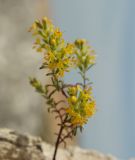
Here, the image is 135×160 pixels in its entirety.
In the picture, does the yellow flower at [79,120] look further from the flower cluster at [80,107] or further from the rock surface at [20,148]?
the rock surface at [20,148]

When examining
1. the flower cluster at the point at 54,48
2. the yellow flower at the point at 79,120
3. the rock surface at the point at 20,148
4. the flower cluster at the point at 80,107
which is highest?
the flower cluster at the point at 54,48

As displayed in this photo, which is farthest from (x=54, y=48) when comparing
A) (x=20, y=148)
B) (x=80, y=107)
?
(x=20, y=148)

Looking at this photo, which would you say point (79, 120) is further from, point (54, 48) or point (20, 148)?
point (20, 148)

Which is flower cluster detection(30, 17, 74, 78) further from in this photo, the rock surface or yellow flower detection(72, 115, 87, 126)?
the rock surface

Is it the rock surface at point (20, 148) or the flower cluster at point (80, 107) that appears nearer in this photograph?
the flower cluster at point (80, 107)

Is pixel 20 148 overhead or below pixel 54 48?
below

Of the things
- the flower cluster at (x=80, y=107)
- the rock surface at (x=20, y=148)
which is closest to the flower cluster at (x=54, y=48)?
the flower cluster at (x=80, y=107)

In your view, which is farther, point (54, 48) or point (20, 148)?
point (20, 148)

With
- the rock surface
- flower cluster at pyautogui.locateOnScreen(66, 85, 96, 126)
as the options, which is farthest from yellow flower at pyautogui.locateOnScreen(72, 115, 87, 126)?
the rock surface

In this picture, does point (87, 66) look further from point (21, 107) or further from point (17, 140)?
point (21, 107)
